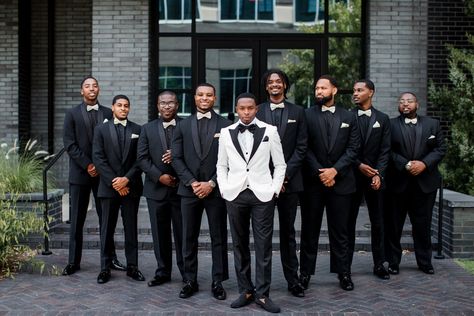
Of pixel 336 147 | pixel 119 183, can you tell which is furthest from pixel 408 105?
pixel 119 183

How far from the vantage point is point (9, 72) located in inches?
475

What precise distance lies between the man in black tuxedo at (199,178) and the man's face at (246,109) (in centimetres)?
48

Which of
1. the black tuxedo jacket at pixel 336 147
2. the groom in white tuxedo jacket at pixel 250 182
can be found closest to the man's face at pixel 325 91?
the black tuxedo jacket at pixel 336 147

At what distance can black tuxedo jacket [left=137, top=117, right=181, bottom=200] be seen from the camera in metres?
6.66

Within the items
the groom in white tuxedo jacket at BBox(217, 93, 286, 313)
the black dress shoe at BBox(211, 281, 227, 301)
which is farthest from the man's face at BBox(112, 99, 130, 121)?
the black dress shoe at BBox(211, 281, 227, 301)

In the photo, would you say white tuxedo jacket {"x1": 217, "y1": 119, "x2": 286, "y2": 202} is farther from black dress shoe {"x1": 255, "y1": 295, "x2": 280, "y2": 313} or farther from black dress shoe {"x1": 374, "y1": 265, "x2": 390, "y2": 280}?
black dress shoe {"x1": 374, "y1": 265, "x2": 390, "y2": 280}

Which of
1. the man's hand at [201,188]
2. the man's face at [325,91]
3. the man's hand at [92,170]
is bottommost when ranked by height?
the man's hand at [201,188]

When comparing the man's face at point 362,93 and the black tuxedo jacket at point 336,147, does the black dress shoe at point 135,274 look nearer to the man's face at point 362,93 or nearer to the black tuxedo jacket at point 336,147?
the black tuxedo jacket at point 336,147

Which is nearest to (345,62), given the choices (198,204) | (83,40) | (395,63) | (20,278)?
(395,63)

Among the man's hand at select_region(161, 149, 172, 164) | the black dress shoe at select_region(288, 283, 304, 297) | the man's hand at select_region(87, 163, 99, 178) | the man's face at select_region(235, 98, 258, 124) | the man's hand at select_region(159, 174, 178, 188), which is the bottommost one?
the black dress shoe at select_region(288, 283, 304, 297)

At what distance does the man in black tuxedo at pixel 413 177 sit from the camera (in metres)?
7.34

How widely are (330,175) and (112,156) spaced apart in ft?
7.96

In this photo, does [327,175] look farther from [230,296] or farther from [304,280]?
[230,296]

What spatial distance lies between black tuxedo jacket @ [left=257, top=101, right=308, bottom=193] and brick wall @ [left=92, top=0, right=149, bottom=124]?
5.15 m
